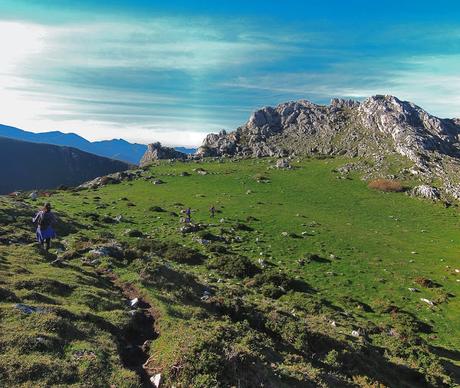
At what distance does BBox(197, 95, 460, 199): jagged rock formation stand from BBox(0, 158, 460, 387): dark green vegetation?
32.4 m

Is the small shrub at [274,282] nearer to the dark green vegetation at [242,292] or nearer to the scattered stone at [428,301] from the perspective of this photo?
the dark green vegetation at [242,292]

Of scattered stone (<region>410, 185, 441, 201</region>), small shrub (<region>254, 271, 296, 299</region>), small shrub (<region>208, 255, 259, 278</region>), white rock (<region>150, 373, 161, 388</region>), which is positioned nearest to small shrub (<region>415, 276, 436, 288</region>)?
small shrub (<region>254, 271, 296, 299</region>)

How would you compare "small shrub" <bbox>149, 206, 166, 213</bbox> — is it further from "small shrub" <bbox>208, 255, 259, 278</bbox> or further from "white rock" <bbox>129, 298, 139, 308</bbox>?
"white rock" <bbox>129, 298, 139, 308</bbox>

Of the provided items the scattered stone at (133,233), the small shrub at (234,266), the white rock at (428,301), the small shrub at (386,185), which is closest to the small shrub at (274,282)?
the small shrub at (234,266)

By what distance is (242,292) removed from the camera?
28.6 meters

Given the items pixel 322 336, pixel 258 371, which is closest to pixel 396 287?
pixel 322 336

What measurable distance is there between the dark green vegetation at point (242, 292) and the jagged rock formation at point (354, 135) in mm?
32362

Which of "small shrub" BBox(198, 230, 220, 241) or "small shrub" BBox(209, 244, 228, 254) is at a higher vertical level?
"small shrub" BBox(198, 230, 220, 241)

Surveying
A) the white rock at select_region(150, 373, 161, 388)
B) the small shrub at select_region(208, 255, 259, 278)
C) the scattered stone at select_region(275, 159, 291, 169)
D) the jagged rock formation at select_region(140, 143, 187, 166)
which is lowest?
the small shrub at select_region(208, 255, 259, 278)

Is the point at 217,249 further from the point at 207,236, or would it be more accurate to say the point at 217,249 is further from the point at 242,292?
the point at 242,292

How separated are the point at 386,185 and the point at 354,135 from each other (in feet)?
137

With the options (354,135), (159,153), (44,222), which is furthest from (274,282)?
(159,153)

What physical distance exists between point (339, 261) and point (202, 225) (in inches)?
762

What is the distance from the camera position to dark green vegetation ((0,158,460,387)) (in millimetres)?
12711
